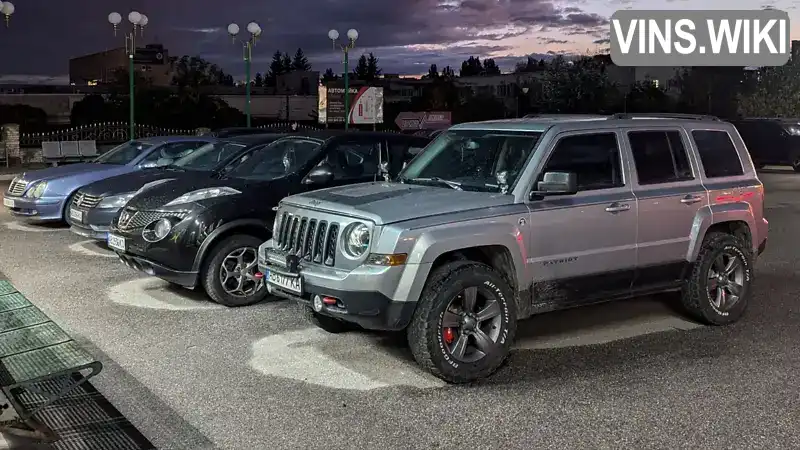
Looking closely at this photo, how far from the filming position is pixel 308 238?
6258mm

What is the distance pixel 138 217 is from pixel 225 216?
3.44 feet

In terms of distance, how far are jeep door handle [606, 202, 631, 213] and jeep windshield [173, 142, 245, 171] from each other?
5.74 m

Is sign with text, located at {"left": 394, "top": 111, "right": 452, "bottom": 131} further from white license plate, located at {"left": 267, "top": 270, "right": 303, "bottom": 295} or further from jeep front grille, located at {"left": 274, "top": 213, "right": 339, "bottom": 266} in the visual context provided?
white license plate, located at {"left": 267, "top": 270, "right": 303, "bottom": 295}

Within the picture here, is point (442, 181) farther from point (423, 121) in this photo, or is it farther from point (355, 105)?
point (423, 121)

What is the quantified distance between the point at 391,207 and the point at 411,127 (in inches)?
1111

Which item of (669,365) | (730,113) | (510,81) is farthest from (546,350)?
(510,81)

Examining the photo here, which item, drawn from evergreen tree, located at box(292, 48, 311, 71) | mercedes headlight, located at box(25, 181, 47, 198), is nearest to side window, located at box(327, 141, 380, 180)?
mercedes headlight, located at box(25, 181, 47, 198)

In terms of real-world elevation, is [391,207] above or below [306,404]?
above

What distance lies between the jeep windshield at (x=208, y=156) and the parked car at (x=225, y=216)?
1955 mm

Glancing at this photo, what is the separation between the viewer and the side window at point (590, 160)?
21.6 ft

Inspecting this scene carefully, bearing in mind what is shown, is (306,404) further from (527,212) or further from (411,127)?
(411,127)

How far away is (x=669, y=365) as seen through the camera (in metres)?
6.29

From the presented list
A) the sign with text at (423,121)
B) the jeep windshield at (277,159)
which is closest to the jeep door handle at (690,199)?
the jeep windshield at (277,159)

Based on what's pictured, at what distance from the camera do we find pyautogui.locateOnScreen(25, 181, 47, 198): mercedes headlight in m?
13.0
